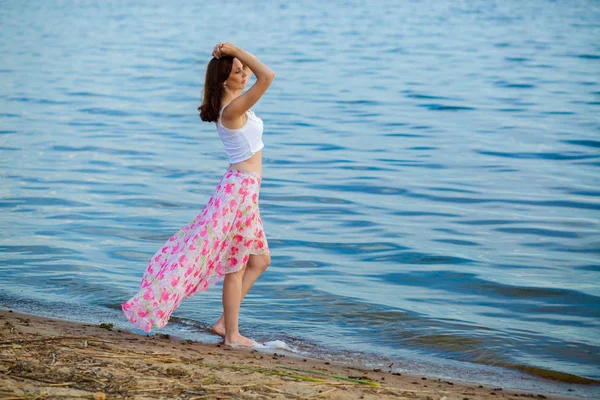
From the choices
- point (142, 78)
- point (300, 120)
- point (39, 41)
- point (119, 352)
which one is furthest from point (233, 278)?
point (39, 41)

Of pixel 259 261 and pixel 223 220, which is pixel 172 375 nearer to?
pixel 223 220

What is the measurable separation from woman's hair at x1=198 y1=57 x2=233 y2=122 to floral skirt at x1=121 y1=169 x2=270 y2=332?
392 millimetres

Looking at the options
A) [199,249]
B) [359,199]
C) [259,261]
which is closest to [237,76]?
[199,249]

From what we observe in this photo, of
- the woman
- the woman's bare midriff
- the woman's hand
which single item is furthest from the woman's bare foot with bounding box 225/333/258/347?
the woman's hand

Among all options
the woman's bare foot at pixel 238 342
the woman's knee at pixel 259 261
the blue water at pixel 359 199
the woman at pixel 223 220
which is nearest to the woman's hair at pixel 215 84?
the woman at pixel 223 220

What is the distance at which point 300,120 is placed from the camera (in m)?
16.2

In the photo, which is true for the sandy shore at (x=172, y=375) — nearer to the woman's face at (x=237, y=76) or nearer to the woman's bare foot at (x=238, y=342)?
the woman's bare foot at (x=238, y=342)

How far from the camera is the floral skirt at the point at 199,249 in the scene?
541cm

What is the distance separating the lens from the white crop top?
5430mm

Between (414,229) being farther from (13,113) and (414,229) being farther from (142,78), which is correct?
(142,78)

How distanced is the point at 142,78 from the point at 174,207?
41.7 feet

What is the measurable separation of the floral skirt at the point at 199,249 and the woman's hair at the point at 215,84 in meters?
0.39

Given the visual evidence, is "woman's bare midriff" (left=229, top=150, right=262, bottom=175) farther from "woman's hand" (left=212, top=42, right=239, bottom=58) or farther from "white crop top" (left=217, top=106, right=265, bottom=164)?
"woman's hand" (left=212, top=42, right=239, bottom=58)

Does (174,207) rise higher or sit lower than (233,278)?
lower
